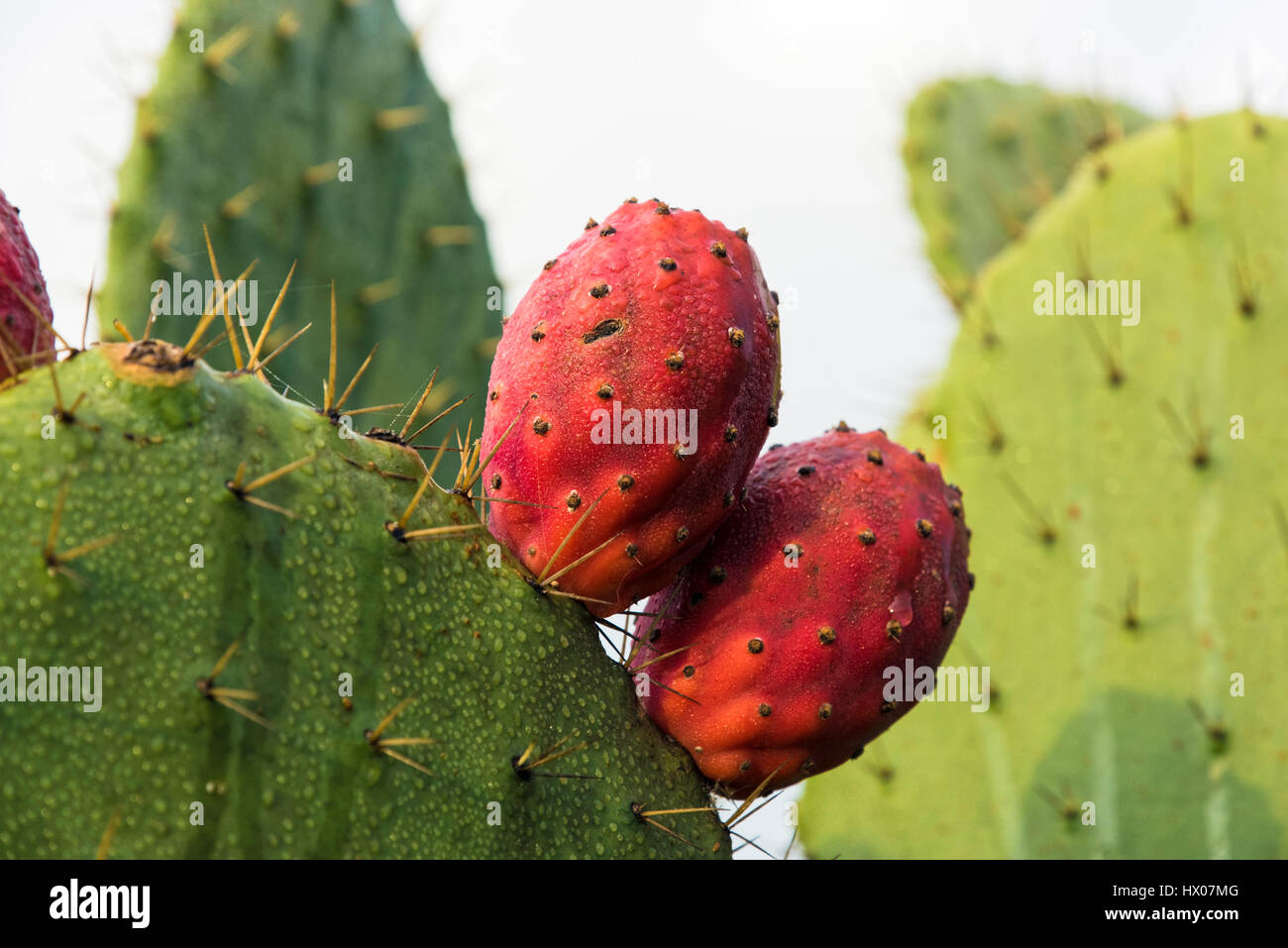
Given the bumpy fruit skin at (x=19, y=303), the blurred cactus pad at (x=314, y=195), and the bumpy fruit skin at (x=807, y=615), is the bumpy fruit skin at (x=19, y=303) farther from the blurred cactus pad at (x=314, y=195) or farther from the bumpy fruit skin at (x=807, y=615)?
the blurred cactus pad at (x=314, y=195)

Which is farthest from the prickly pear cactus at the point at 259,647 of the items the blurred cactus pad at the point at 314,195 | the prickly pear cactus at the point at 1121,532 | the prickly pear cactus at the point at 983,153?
the prickly pear cactus at the point at 983,153

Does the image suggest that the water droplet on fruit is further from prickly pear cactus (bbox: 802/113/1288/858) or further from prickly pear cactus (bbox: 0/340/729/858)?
prickly pear cactus (bbox: 802/113/1288/858)

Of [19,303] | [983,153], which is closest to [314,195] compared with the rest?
[19,303]

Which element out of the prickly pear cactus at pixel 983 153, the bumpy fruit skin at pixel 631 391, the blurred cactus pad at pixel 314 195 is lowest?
the bumpy fruit skin at pixel 631 391

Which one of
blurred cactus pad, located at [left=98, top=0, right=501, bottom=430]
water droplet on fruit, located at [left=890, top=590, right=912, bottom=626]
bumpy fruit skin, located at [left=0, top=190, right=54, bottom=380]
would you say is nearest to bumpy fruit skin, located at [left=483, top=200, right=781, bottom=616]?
water droplet on fruit, located at [left=890, top=590, right=912, bottom=626]

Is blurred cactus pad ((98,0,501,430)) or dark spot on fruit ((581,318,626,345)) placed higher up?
blurred cactus pad ((98,0,501,430))

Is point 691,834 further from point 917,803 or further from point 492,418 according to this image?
point 917,803
